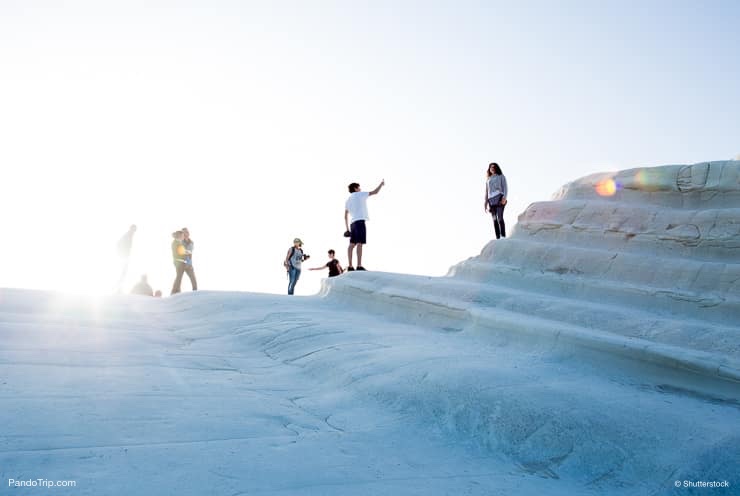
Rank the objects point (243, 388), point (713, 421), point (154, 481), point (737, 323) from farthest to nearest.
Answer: point (737, 323) → point (243, 388) → point (713, 421) → point (154, 481)

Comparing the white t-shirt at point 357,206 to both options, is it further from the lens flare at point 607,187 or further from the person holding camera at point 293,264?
the lens flare at point 607,187

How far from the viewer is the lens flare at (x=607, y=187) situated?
6551 millimetres

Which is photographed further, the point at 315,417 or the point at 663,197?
the point at 663,197

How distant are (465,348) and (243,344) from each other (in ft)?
6.64

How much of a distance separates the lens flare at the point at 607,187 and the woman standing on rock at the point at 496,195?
1709mm

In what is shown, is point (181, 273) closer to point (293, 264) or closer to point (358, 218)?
point (293, 264)

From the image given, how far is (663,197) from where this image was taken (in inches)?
240

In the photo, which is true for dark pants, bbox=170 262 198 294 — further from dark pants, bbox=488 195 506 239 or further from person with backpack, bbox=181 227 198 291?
dark pants, bbox=488 195 506 239

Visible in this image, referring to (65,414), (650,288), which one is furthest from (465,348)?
(65,414)

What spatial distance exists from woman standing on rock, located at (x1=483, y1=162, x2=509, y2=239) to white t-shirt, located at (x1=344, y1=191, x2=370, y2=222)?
72.3 inches

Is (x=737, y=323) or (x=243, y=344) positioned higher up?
(x=737, y=323)

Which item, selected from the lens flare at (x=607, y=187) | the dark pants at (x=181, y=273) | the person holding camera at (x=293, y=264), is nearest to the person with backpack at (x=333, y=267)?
the person holding camera at (x=293, y=264)

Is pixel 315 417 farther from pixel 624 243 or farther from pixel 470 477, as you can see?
pixel 624 243

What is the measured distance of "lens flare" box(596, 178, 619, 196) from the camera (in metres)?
6.55
